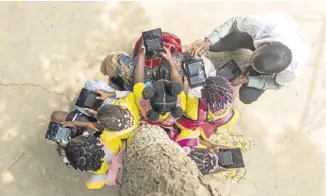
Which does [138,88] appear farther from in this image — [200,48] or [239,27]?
[239,27]

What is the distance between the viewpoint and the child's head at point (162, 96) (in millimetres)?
2742

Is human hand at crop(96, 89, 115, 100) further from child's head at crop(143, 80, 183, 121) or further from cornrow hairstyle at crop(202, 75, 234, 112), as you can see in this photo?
cornrow hairstyle at crop(202, 75, 234, 112)

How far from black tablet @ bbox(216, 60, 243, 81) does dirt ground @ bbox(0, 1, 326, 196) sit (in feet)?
1.15

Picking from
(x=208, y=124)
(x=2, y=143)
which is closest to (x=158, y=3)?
(x=208, y=124)

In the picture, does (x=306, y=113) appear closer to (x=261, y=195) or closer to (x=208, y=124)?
(x=261, y=195)

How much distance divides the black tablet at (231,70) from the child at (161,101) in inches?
17.5

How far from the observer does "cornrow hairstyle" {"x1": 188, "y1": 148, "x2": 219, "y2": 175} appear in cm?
294

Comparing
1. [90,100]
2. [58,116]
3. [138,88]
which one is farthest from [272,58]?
[58,116]

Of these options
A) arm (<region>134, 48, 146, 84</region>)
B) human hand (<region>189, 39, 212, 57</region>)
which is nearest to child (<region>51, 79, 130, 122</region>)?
arm (<region>134, 48, 146, 84</region>)

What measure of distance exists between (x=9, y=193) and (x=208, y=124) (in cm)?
141

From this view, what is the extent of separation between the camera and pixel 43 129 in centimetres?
372

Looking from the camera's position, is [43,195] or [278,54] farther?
[43,195]

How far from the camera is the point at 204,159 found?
2979 mm

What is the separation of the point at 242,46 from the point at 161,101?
1.00 metres
